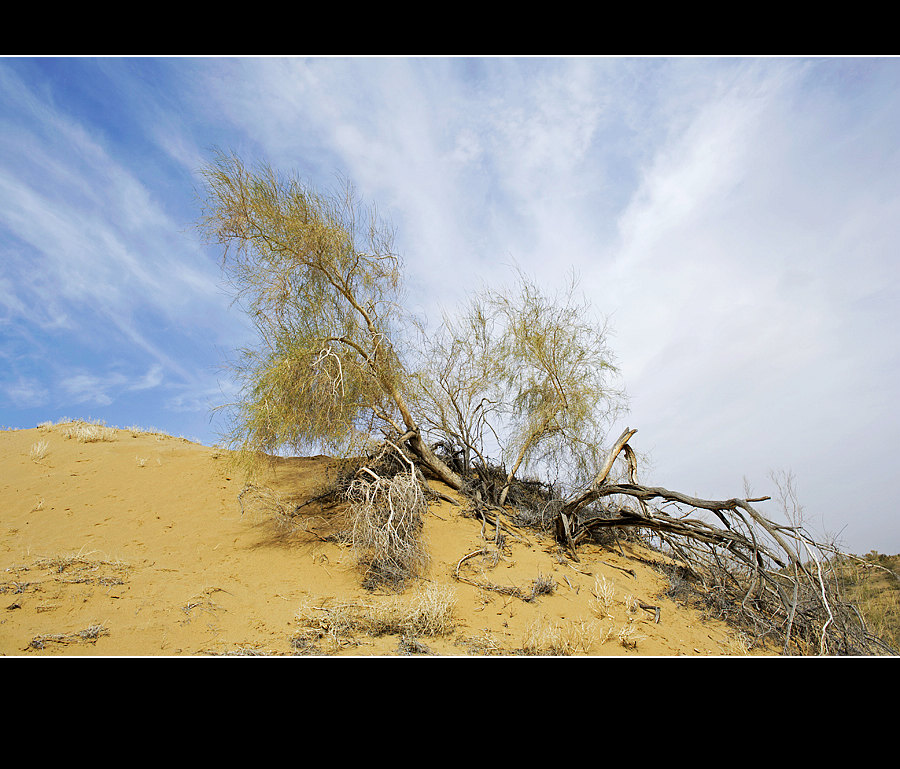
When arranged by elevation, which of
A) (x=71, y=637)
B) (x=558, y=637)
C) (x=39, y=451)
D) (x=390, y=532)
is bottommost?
(x=71, y=637)

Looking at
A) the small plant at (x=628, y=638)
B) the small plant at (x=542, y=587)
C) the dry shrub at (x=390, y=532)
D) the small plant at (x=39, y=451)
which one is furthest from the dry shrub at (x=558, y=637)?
the small plant at (x=39, y=451)

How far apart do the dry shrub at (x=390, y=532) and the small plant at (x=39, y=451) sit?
9.29 metres

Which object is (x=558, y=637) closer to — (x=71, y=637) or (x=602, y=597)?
(x=602, y=597)

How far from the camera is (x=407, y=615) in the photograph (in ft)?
21.6

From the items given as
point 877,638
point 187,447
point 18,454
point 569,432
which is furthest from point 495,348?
point 18,454

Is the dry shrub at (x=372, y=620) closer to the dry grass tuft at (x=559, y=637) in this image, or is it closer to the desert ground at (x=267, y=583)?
the desert ground at (x=267, y=583)

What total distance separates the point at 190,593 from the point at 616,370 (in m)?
9.61

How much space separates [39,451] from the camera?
13344 millimetres

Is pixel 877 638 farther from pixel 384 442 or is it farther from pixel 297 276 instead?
pixel 297 276

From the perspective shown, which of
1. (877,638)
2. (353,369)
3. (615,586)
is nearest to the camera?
(877,638)

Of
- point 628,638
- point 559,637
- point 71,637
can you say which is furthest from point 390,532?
point 71,637

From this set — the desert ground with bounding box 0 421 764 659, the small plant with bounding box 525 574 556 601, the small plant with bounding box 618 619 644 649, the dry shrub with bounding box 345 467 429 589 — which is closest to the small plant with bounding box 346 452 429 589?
the dry shrub with bounding box 345 467 429 589

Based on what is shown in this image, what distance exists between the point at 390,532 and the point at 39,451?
34.6 ft

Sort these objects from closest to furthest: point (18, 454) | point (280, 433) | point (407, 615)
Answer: point (407, 615), point (280, 433), point (18, 454)
